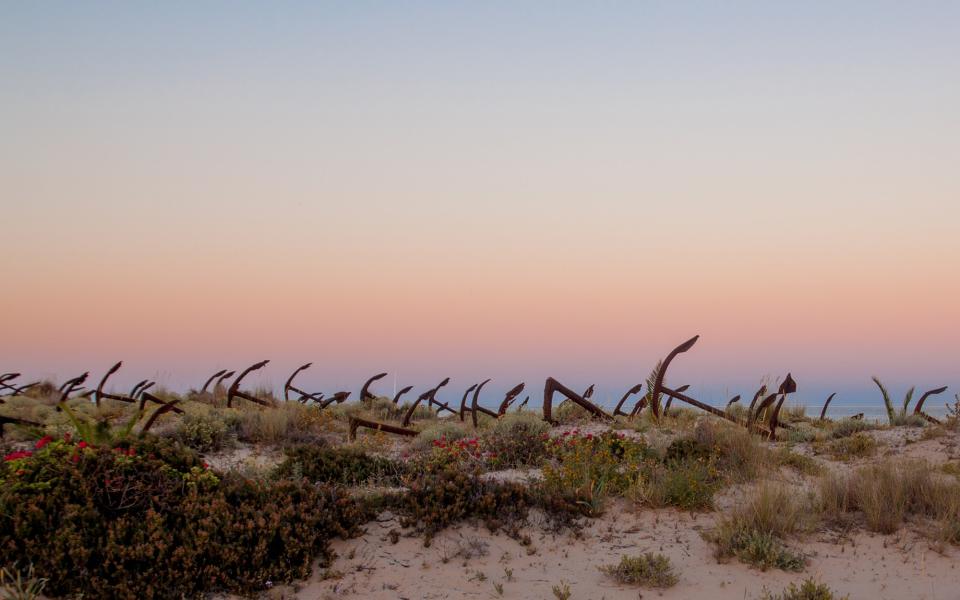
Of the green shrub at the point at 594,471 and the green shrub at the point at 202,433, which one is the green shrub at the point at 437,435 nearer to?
the green shrub at the point at 594,471

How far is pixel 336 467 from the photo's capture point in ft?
27.0

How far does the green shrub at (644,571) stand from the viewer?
5.86m

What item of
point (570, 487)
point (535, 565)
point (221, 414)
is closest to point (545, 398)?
point (570, 487)

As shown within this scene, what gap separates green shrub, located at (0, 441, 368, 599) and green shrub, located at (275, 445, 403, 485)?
45.2 inches

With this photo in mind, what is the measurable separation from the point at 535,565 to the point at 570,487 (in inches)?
54.3

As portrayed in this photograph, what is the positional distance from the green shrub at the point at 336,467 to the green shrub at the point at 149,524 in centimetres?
115

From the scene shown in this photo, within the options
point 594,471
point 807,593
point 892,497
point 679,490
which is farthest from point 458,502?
point 892,497

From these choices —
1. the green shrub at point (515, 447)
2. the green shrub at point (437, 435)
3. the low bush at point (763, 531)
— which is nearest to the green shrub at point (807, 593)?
the low bush at point (763, 531)

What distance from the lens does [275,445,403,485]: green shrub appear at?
8.08 metres

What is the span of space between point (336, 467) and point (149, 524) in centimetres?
258

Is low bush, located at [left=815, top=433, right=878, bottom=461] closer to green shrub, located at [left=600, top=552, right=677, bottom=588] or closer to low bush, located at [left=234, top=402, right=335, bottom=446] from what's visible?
green shrub, located at [left=600, top=552, right=677, bottom=588]

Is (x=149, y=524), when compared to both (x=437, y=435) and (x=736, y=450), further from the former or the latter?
(x=736, y=450)

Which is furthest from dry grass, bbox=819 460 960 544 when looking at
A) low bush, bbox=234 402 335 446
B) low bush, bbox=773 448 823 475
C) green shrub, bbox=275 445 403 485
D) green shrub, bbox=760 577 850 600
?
low bush, bbox=234 402 335 446

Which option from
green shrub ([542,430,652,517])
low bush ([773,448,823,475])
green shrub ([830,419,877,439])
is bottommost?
green shrub ([830,419,877,439])
